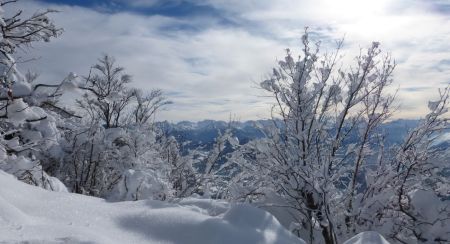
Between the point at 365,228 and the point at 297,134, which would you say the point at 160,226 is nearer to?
the point at 297,134

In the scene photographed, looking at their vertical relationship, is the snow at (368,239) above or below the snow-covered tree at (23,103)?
below

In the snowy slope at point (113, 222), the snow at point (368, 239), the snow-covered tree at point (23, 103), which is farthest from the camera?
the snow-covered tree at point (23, 103)

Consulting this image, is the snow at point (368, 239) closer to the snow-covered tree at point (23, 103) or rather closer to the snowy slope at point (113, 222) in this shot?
the snowy slope at point (113, 222)

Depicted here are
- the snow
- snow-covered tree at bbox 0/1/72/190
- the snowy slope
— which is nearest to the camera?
the snowy slope

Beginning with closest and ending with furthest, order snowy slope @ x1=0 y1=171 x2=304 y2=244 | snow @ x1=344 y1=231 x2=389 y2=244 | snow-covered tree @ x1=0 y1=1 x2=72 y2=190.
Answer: snowy slope @ x1=0 y1=171 x2=304 y2=244 → snow @ x1=344 y1=231 x2=389 y2=244 → snow-covered tree @ x1=0 y1=1 x2=72 y2=190

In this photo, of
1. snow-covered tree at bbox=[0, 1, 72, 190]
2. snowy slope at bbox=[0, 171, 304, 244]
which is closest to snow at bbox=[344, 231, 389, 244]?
snowy slope at bbox=[0, 171, 304, 244]

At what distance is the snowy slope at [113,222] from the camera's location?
2.48m

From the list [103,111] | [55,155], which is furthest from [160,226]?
[103,111]

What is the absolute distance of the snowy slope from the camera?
97.7 inches

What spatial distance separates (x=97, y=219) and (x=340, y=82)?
5242mm

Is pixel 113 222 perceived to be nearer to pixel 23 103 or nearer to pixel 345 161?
pixel 23 103

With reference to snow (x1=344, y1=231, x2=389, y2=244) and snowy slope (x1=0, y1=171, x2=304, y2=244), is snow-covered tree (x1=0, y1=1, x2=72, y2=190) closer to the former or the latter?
snowy slope (x1=0, y1=171, x2=304, y2=244)

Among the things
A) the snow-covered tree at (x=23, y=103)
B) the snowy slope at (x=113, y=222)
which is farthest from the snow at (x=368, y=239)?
the snow-covered tree at (x=23, y=103)

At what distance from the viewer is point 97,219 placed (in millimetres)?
2963
